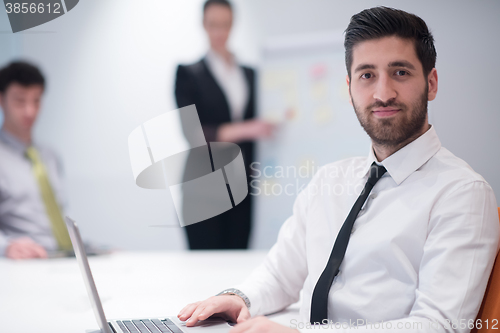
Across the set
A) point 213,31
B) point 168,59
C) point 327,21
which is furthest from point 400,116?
point 168,59

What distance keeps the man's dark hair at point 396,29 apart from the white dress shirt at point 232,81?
1.95m

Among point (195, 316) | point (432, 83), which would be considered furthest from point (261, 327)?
point (432, 83)

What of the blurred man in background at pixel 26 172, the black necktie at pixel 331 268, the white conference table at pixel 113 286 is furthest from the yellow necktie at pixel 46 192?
the black necktie at pixel 331 268

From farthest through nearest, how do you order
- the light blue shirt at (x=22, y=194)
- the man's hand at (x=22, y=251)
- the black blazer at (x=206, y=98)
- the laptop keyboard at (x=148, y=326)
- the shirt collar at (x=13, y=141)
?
1. the black blazer at (x=206, y=98)
2. the shirt collar at (x=13, y=141)
3. the light blue shirt at (x=22, y=194)
4. the man's hand at (x=22, y=251)
5. the laptop keyboard at (x=148, y=326)

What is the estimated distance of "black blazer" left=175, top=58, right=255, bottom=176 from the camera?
2.84 meters

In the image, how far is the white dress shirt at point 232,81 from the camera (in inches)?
117

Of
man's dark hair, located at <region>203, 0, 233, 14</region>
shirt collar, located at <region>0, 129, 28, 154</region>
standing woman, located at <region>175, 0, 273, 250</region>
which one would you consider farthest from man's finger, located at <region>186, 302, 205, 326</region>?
man's dark hair, located at <region>203, 0, 233, 14</region>

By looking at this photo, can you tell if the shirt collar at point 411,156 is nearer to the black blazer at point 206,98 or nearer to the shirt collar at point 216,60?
the black blazer at point 206,98

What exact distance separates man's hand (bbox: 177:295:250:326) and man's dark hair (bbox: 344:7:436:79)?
2.36 ft

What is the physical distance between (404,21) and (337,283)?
652 millimetres

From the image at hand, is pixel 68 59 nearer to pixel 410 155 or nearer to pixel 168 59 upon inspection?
pixel 168 59

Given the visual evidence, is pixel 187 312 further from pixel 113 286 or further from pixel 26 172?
pixel 26 172

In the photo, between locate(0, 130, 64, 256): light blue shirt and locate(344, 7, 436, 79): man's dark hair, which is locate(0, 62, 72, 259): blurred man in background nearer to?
locate(0, 130, 64, 256): light blue shirt

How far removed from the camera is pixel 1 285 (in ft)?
4.43
